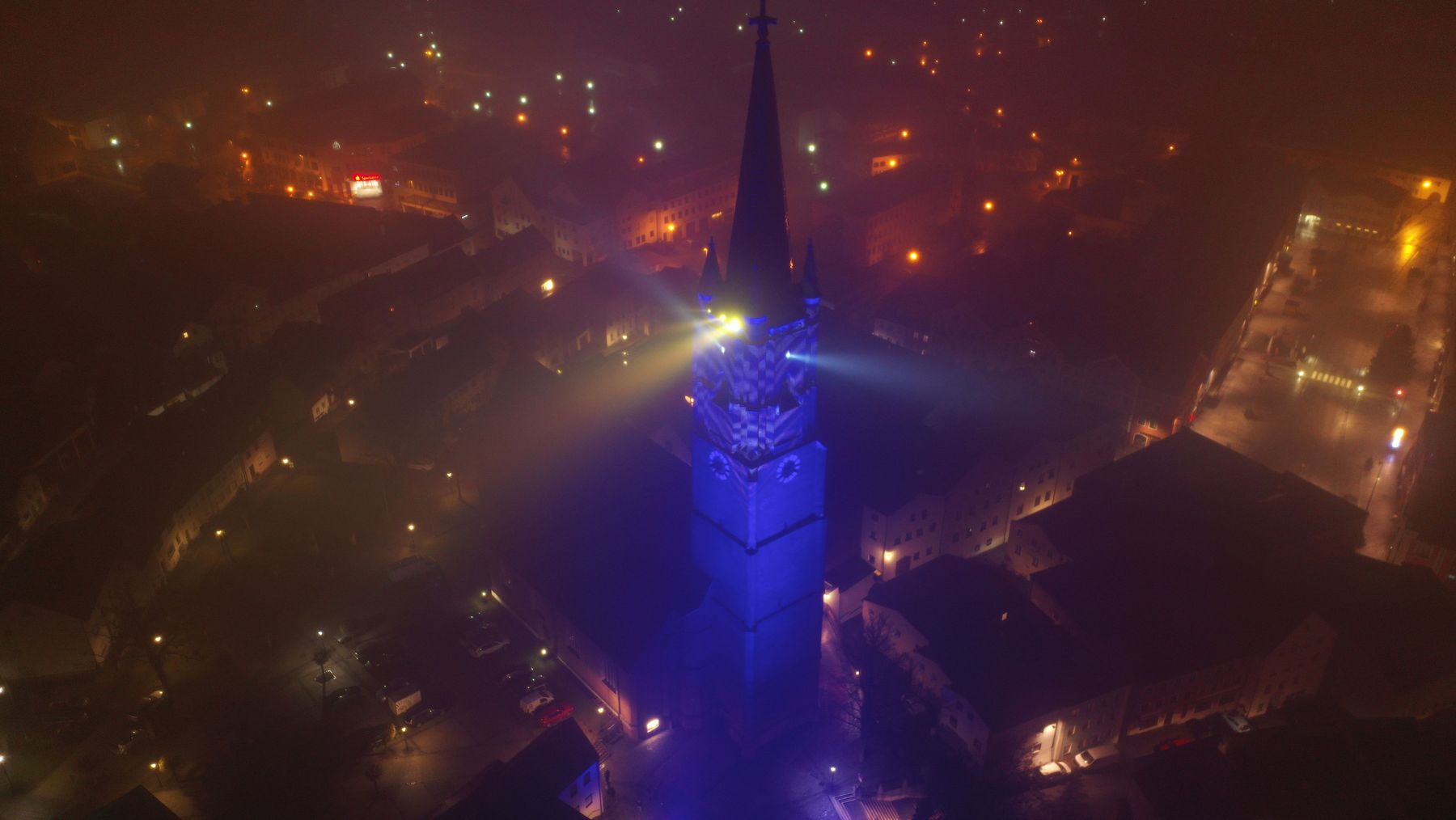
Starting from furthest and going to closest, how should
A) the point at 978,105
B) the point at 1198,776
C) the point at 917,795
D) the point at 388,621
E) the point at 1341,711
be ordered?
the point at 978,105
the point at 388,621
the point at 1341,711
the point at 917,795
the point at 1198,776

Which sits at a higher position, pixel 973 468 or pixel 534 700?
pixel 973 468

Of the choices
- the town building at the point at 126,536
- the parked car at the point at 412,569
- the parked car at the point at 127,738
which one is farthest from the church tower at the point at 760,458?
the town building at the point at 126,536

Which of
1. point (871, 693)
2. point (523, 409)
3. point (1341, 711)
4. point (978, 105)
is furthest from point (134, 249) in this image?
point (978, 105)

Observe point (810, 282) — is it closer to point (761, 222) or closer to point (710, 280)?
point (761, 222)

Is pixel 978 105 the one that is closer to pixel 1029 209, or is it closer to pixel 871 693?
pixel 1029 209

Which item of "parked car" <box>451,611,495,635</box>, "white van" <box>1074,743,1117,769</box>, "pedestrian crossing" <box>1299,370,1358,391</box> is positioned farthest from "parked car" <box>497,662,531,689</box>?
"pedestrian crossing" <box>1299,370,1358,391</box>

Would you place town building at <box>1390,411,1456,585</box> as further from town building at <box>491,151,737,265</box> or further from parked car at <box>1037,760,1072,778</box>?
town building at <box>491,151,737,265</box>

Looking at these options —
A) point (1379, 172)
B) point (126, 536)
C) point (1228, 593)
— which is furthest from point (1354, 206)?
point (126, 536)
